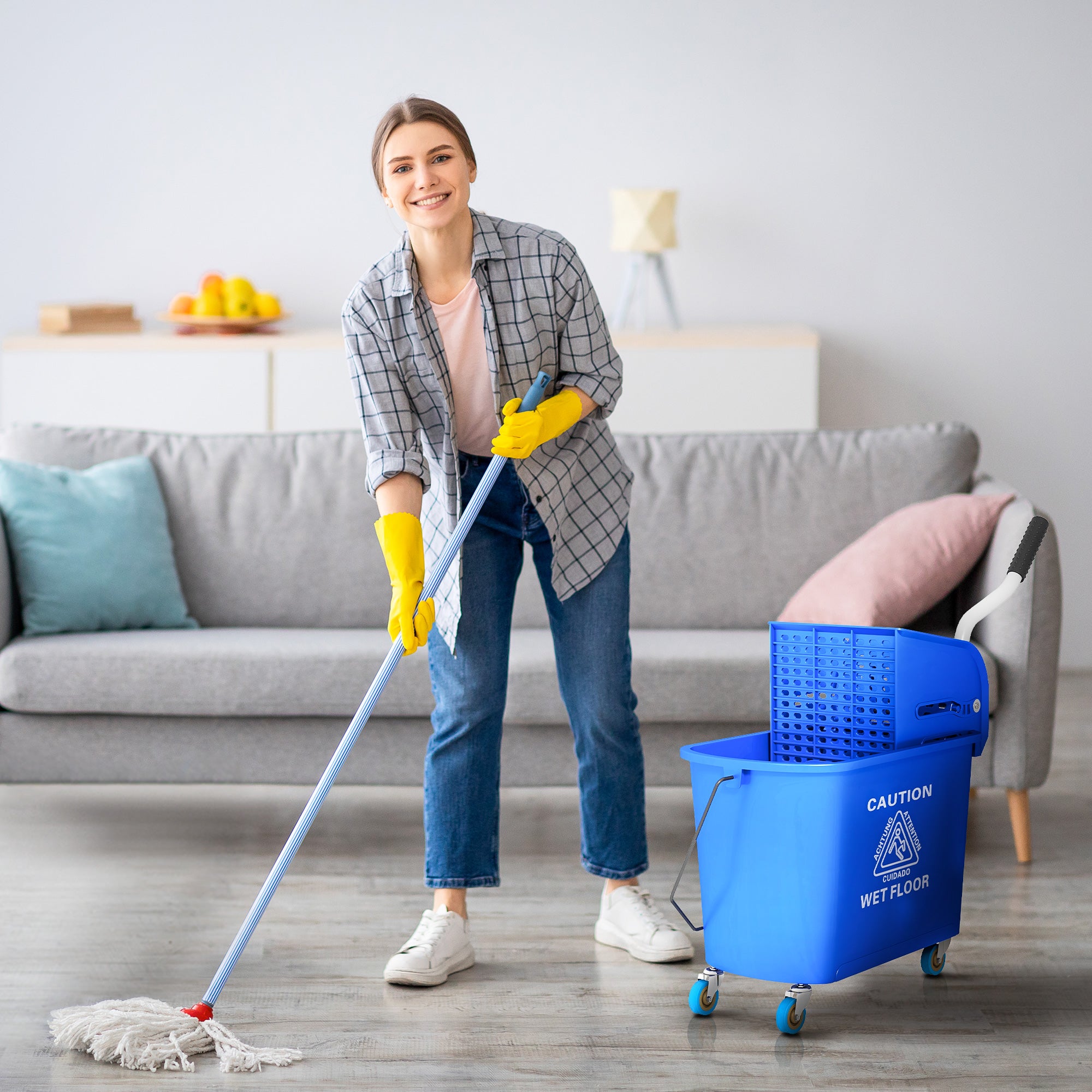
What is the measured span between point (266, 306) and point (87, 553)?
1.37 m

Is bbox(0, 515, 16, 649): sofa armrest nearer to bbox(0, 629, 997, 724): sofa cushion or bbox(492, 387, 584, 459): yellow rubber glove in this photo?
bbox(0, 629, 997, 724): sofa cushion

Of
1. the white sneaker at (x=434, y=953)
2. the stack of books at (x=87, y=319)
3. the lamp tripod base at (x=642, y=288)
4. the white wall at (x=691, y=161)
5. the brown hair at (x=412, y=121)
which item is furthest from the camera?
the white wall at (x=691, y=161)

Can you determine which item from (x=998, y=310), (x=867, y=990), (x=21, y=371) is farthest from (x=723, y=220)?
(x=867, y=990)

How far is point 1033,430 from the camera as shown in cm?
418

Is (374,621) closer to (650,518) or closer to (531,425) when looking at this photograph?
(650,518)

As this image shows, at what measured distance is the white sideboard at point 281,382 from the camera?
3.72m

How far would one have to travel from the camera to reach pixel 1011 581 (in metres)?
1.85

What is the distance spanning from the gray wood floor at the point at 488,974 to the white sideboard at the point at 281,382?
1320mm

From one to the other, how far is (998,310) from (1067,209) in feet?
1.20

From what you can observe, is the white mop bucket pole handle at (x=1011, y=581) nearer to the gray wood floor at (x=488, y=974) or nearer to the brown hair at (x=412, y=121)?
the gray wood floor at (x=488, y=974)

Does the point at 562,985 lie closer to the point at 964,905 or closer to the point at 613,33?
the point at 964,905

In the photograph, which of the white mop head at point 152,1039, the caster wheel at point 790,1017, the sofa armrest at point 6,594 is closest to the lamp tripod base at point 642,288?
the sofa armrest at point 6,594

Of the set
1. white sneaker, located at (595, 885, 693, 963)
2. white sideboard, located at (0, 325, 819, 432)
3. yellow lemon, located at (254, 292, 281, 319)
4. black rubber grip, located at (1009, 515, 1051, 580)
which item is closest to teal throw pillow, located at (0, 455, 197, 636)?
white sideboard, located at (0, 325, 819, 432)

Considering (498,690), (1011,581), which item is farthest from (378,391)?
(1011,581)
